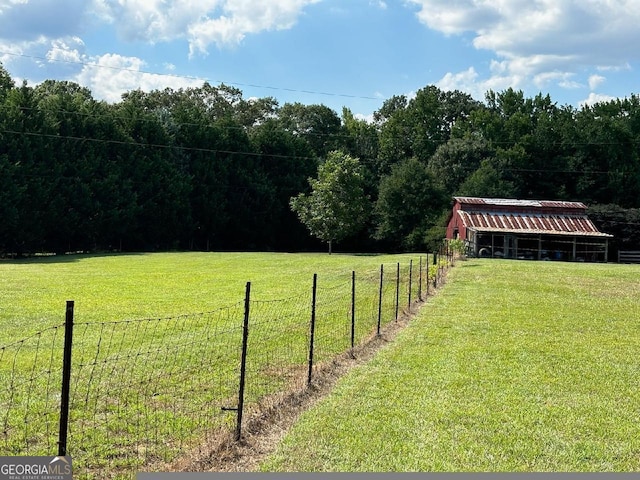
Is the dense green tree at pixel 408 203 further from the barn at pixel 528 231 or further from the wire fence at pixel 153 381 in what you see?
the wire fence at pixel 153 381

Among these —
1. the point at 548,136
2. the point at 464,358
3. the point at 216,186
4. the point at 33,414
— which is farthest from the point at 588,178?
the point at 33,414

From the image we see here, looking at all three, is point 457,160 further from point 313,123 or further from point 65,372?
point 65,372

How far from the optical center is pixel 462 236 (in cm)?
5066

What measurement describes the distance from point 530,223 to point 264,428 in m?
48.2

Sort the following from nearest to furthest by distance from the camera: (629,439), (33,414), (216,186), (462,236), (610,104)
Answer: (629,439), (33,414), (462,236), (216,186), (610,104)

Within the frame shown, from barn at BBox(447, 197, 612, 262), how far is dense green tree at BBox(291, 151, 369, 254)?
882cm

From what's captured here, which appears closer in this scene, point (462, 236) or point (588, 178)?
point (462, 236)

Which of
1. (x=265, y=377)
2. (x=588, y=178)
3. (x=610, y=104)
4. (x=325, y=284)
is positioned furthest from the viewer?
(x=610, y=104)

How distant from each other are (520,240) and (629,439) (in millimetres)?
47260

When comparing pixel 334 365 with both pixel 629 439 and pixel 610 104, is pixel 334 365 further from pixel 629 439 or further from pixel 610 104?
pixel 610 104

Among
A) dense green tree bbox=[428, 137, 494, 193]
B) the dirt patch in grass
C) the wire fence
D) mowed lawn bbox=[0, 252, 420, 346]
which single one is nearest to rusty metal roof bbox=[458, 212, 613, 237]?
dense green tree bbox=[428, 137, 494, 193]

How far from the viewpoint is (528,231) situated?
49.7 meters

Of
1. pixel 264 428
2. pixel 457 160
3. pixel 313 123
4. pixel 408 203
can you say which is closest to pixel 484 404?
pixel 264 428

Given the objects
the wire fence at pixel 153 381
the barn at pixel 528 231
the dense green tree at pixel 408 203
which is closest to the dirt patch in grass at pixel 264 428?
the wire fence at pixel 153 381
